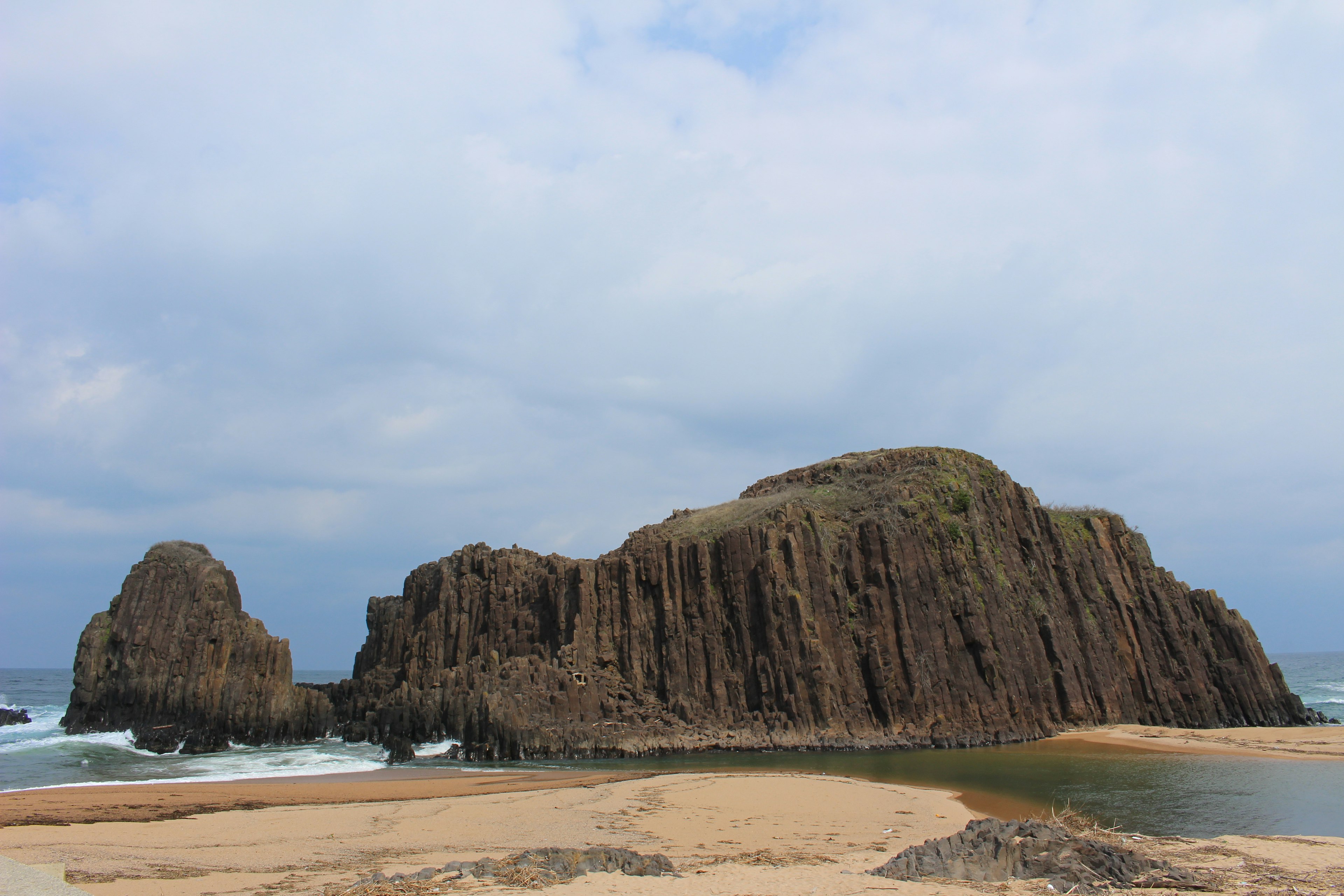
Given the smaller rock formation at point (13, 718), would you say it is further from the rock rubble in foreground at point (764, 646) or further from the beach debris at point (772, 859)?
the beach debris at point (772, 859)

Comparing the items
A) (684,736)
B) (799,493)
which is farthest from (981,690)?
(799,493)

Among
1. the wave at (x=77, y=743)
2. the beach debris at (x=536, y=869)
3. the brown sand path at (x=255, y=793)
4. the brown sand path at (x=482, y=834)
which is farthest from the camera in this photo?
the wave at (x=77, y=743)

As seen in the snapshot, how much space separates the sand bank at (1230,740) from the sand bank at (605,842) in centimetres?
1933

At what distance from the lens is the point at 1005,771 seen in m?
30.2

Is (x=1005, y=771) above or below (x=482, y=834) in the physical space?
below

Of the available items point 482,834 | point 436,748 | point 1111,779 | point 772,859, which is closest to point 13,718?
point 436,748

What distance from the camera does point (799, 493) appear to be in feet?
195

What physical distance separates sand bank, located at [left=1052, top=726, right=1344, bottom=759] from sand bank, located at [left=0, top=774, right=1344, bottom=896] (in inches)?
761

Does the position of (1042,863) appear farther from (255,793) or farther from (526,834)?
(255,793)

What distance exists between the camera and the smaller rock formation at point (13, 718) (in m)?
60.3

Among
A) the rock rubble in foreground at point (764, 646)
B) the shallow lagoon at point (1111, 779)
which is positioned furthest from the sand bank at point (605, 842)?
the rock rubble in foreground at point (764, 646)

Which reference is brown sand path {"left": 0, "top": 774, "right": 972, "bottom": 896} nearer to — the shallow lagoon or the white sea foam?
the shallow lagoon

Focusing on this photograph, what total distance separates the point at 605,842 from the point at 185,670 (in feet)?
140

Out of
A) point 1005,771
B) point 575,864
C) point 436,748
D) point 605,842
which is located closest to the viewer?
point 575,864
